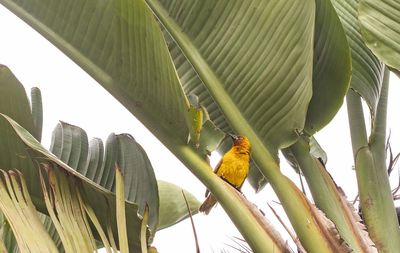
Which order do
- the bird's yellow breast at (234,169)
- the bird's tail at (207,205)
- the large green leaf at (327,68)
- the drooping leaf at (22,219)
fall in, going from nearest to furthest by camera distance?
the drooping leaf at (22,219), the large green leaf at (327,68), the bird's yellow breast at (234,169), the bird's tail at (207,205)

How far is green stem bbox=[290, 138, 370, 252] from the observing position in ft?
4.04

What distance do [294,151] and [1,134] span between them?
0.57 metres

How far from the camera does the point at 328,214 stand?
1.27m

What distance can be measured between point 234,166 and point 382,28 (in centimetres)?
55

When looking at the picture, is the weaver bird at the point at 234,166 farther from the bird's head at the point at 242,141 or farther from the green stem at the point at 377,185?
the green stem at the point at 377,185

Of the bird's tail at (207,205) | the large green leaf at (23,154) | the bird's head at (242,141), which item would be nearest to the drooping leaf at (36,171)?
the large green leaf at (23,154)

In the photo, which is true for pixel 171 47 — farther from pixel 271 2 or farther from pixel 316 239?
pixel 316 239

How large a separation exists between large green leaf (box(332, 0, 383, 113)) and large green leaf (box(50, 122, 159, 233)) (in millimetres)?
449

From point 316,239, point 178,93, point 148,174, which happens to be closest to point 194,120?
point 178,93

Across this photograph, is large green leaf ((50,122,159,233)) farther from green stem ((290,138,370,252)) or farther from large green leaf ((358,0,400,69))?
large green leaf ((358,0,400,69))

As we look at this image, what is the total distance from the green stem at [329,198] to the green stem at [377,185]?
0.12 ft

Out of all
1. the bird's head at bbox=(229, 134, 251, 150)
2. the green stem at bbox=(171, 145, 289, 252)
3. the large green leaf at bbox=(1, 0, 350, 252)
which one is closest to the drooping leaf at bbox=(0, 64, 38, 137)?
the large green leaf at bbox=(1, 0, 350, 252)

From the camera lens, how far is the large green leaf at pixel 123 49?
3.85ft

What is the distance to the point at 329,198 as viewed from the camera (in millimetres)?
1295
